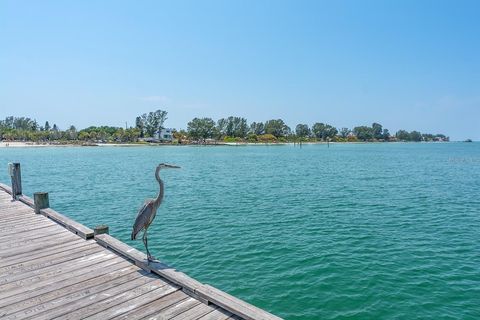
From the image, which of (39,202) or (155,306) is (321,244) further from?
(39,202)

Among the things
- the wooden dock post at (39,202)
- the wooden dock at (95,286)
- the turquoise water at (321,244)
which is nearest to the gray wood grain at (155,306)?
the wooden dock at (95,286)

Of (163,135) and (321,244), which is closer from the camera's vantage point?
(321,244)

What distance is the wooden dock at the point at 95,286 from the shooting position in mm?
4828

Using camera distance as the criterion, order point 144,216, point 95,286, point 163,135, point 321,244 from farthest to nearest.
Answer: point 163,135
point 321,244
point 144,216
point 95,286

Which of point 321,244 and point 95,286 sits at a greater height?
point 95,286

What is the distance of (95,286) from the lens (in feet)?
18.7

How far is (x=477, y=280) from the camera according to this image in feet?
31.5

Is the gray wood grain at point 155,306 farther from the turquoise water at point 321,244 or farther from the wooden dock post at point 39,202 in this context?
the wooden dock post at point 39,202

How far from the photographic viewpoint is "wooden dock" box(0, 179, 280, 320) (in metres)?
4.83

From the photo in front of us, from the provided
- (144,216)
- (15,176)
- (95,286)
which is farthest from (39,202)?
(95,286)

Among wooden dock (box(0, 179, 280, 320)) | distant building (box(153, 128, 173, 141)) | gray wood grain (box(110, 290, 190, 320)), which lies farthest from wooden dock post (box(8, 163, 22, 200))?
distant building (box(153, 128, 173, 141))

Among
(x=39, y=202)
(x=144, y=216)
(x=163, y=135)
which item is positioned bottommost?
(x=39, y=202)

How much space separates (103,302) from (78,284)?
3.23 feet

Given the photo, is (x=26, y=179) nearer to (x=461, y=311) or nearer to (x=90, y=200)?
(x=90, y=200)
